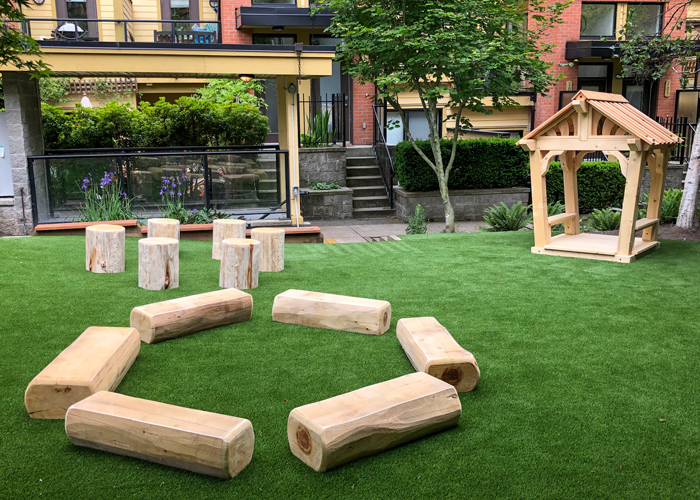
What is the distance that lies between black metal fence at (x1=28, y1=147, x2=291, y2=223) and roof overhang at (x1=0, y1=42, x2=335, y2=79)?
1.49 metres

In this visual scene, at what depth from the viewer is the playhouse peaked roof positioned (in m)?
6.76

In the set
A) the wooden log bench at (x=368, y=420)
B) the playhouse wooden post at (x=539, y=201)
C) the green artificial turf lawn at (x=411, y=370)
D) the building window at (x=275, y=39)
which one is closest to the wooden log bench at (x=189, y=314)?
the green artificial turf lawn at (x=411, y=370)

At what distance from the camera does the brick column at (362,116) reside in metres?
18.2

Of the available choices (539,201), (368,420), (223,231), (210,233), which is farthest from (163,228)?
(368,420)

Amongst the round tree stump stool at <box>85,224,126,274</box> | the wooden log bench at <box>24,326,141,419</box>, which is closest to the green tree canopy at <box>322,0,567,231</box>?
the round tree stump stool at <box>85,224,126,274</box>

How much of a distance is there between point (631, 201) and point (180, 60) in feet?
24.4

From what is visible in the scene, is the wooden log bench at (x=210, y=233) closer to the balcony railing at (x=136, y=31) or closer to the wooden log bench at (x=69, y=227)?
the wooden log bench at (x=69, y=227)

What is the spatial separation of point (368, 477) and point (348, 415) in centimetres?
29

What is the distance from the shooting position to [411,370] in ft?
12.8

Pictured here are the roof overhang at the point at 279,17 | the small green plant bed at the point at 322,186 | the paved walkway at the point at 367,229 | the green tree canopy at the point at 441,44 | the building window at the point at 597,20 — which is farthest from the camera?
the building window at the point at 597,20

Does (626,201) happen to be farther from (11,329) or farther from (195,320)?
(11,329)

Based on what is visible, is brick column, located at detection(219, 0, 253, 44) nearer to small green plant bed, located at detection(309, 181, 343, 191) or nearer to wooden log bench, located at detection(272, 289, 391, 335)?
small green plant bed, located at detection(309, 181, 343, 191)

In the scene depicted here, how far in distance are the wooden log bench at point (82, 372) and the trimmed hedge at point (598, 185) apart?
12.3 meters

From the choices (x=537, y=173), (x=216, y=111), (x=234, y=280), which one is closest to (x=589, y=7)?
(x=216, y=111)
